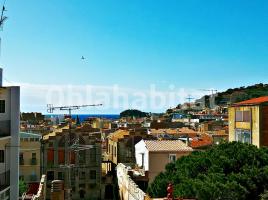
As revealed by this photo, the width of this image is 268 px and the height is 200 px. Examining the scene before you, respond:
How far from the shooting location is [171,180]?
3039cm

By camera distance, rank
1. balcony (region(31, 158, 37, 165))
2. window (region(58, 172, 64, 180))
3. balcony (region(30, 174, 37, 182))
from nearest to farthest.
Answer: balcony (region(30, 174, 37, 182))
balcony (region(31, 158, 37, 165))
window (region(58, 172, 64, 180))

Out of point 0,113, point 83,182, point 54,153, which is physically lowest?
point 83,182

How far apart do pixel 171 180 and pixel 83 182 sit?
24620 mm

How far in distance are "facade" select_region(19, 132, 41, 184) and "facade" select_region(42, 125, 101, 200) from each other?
96cm

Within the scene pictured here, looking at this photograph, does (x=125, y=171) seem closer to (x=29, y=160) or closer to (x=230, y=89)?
(x=29, y=160)

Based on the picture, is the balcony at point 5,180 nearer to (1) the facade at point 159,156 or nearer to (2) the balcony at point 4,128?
(2) the balcony at point 4,128

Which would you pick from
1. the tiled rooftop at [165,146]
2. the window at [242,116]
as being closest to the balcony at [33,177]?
the tiled rooftop at [165,146]

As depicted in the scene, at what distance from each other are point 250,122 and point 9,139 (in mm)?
21499

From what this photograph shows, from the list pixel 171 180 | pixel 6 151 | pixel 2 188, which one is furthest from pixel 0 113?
pixel 171 180

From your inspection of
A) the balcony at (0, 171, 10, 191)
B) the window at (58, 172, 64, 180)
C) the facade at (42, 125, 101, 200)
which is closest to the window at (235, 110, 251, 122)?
the facade at (42, 125, 101, 200)

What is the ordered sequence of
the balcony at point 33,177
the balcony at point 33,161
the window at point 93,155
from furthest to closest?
the window at point 93,155, the balcony at point 33,161, the balcony at point 33,177

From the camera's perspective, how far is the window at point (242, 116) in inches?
1437

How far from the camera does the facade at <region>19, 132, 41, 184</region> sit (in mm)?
50438

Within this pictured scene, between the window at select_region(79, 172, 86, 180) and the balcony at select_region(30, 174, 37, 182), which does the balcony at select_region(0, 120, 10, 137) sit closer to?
the balcony at select_region(30, 174, 37, 182)
